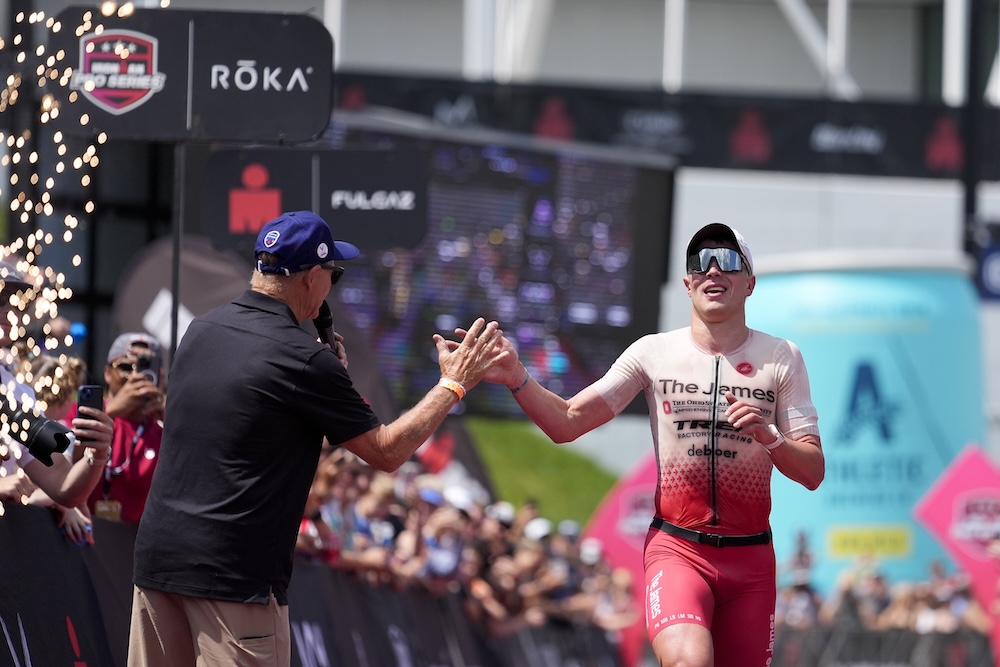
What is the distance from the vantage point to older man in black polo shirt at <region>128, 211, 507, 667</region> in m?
4.73

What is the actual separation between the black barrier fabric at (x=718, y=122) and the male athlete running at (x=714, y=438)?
14.2 meters

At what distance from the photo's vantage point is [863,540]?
15.9 metres

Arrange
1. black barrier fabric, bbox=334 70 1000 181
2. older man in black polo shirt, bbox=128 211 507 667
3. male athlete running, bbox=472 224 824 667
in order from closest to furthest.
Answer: older man in black polo shirt, bbox=128 211 507 667 → male athlete running, bbox=472 224 824 667 → black barrier fabric, bbox=334 70 1000 181

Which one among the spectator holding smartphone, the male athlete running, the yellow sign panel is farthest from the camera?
the yellow sign panel

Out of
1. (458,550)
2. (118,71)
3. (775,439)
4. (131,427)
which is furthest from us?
(458,550)

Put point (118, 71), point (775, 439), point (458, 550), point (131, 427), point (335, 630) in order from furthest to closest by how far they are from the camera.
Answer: point (458, 550), point (335, 630), point (118, 71), point (131, 427), point (775, 439)

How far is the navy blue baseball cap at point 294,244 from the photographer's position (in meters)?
4.98

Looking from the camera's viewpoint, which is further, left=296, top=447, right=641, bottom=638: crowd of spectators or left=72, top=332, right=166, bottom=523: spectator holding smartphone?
left=296, top=447, right=641, bottom=638: crowd of spectators

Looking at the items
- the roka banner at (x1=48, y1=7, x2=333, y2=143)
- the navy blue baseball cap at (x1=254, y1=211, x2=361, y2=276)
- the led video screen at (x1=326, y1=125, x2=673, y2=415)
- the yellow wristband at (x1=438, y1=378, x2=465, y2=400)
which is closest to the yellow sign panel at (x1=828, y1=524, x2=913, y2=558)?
the led video screen at (x1=326, y1=125, x2=673, y2=415)

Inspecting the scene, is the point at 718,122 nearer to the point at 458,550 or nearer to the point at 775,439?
the point at 458,550

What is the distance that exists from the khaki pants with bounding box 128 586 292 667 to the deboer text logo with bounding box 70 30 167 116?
123 inches

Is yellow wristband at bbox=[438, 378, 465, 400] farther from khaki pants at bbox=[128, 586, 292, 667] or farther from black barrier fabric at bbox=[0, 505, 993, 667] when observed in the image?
black barrier fabric at bbox=[0, 505, 993, 667]

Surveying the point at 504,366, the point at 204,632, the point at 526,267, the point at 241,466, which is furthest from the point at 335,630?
the point at 526,267

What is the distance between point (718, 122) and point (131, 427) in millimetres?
15736
